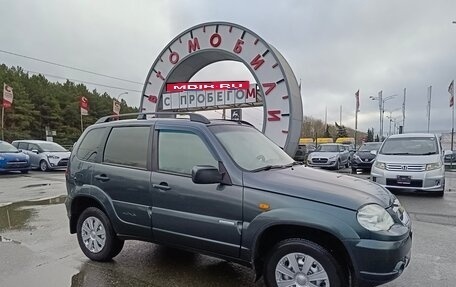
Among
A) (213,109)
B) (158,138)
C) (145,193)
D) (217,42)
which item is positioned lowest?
(145,193)

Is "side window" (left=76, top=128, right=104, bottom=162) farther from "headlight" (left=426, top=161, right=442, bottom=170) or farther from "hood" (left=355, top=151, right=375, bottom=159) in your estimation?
"hood" (left=355, top=151, right=375, bottom=159)

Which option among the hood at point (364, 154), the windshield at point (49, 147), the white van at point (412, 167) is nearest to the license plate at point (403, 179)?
the white van at point (412, 167)

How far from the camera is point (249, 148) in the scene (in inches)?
164

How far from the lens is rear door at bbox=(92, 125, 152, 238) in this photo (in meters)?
4.20

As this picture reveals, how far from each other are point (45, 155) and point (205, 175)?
16962 millimetres

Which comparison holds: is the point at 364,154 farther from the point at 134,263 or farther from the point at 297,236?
the point at 297,236

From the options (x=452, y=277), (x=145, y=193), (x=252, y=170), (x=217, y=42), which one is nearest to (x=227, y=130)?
(x=252, y=170)

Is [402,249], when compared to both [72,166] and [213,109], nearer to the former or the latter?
[72,166]

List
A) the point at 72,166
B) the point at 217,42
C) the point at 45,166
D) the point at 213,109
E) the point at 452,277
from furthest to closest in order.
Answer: the point at 45,166
the point at 213,109
the point at 217,42
the point at 72,166
the point at 452,277

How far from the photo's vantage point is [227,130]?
4.25m

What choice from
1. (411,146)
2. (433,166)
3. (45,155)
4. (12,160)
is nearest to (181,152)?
(433,166)

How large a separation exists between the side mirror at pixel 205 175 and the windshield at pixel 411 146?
→ 28.0 ft

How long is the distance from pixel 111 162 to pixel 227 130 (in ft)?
5.24

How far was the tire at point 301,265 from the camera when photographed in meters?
3.13
